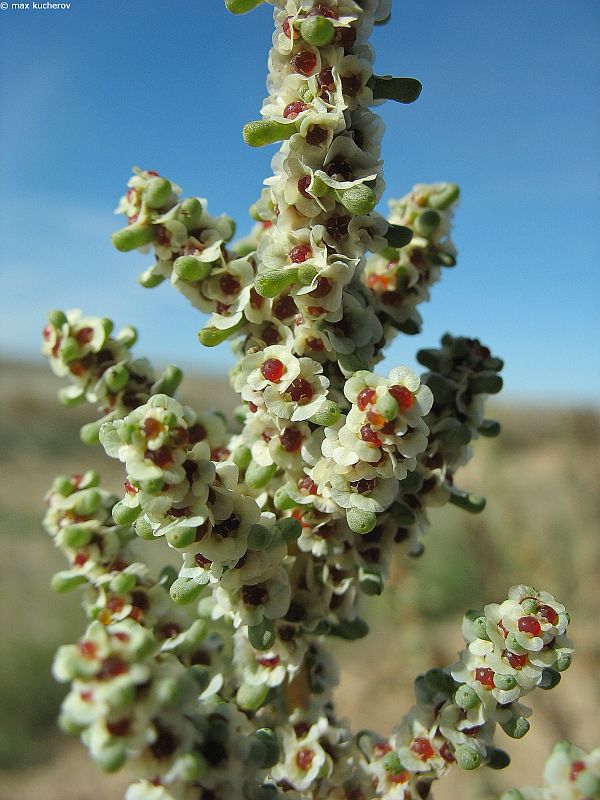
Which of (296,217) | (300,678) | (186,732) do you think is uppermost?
(296,217)

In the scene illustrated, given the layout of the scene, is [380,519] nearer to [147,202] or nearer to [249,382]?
[249,382]

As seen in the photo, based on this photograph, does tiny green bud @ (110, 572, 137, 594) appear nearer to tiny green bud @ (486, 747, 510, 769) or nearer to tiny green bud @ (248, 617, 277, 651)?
tiny green bud @ (248, 617, 277, 651)

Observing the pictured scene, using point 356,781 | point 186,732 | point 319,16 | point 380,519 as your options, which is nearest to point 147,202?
point 319,16

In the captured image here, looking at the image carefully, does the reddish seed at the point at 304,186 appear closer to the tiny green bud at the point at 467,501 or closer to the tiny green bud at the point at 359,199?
the tiny green bud at the point at 359,199

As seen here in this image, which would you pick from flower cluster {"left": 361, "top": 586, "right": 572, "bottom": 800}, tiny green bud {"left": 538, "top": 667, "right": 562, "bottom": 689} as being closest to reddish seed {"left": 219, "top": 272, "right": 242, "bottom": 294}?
flower cluster {"left": 361, "top": 586, "right": 572, "bottom": 800}

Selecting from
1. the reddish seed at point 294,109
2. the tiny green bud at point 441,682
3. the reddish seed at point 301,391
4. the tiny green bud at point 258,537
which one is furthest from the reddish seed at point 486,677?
the reddish seed at point 294,109

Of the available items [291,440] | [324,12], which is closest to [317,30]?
[324,12]
